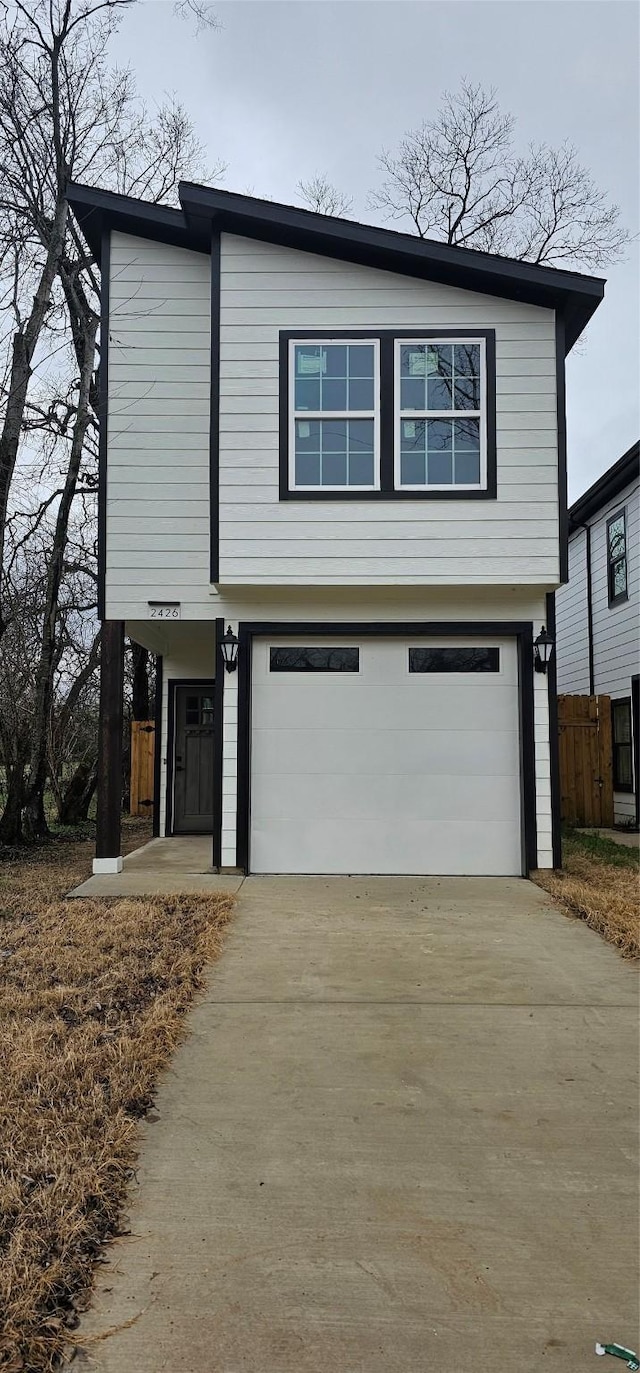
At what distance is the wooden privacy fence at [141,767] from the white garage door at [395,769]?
22.2 ft

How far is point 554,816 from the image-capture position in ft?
25.5

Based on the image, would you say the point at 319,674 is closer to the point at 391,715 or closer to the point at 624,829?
the point at 391,715

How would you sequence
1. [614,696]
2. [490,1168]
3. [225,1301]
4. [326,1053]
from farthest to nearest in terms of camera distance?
[614,696] → [326,1053] → [490,1168] → [225,1301]

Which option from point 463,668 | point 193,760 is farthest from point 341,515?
point 193,760

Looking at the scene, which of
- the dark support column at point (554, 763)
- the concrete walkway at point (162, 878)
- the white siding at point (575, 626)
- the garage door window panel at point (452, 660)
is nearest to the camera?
the concrete walkway at point (162, 878)

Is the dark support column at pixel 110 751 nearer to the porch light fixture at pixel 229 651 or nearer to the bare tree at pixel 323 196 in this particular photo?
the porch light fixture at pixel 229 651

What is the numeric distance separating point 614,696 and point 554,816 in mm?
5747

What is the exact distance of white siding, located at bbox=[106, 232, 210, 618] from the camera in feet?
26.6

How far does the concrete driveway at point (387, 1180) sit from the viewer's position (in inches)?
81.4

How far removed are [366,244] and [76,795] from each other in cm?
892

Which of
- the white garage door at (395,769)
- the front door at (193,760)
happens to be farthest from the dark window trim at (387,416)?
the front door at (193,760)

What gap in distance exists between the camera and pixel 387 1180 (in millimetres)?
2748

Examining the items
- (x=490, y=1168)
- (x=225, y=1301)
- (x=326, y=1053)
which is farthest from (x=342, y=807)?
(x=225, y=1301)

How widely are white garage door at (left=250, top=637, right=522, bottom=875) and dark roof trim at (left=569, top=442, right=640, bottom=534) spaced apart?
5.15 m
